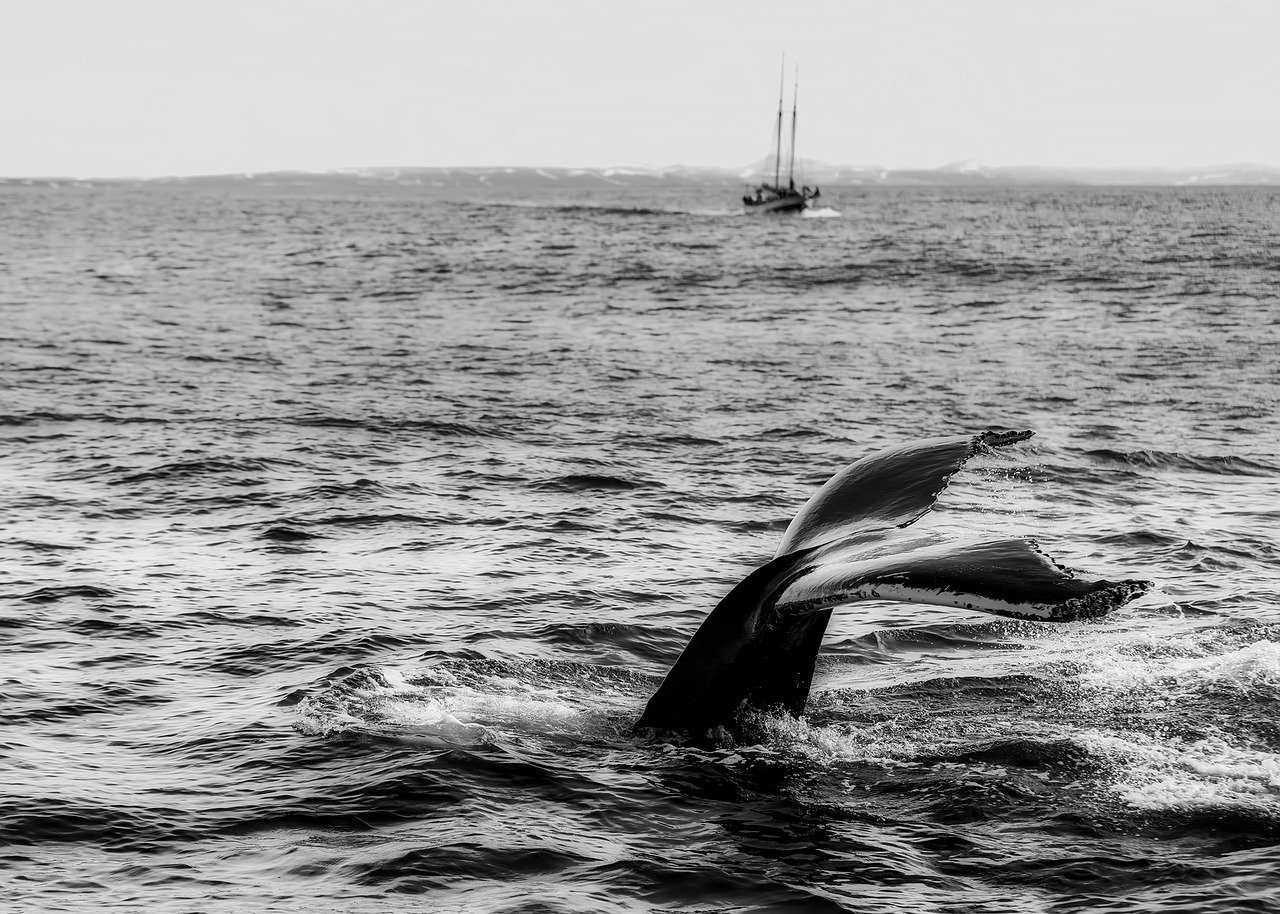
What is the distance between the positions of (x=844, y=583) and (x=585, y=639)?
4653 mm

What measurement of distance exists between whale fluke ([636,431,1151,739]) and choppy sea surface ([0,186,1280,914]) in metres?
0.39

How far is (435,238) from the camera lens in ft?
Result: 259

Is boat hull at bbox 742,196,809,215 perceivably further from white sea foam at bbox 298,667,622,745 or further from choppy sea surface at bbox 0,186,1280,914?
white sea foam at bbox 298,667,622,745

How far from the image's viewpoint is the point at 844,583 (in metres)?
5.91

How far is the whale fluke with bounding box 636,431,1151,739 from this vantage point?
532cm

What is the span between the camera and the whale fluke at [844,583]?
532 cm

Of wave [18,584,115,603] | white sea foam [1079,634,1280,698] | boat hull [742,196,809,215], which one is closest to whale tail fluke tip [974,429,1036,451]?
white sea foam [1079,634,1280,698]

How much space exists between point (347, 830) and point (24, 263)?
189ft

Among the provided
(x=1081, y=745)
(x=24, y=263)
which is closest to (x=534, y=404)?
(x=1081, y=745)

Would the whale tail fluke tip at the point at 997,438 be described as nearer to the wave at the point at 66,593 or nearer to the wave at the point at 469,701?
the wave at the point at 469,701

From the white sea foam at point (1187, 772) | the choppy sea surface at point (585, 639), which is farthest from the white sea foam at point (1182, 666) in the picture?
the white sea foam at point (1187, 772)

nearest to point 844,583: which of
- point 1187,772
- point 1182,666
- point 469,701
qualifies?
point 1187,772

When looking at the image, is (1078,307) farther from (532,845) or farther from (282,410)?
(532,845)

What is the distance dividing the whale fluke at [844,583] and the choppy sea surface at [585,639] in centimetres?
Answer: 39
